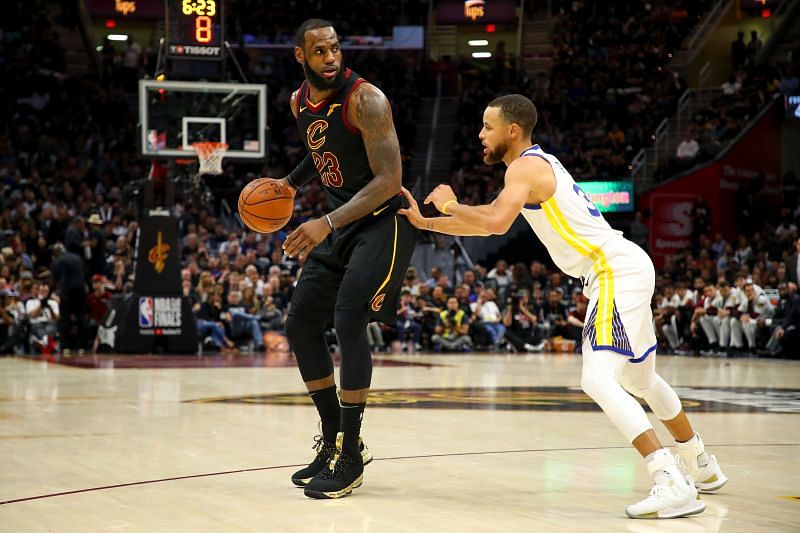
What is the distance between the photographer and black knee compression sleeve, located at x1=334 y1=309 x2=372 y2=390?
4660 millimetres

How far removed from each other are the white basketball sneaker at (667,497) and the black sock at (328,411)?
1424 millimetres

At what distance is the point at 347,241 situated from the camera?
484 cm

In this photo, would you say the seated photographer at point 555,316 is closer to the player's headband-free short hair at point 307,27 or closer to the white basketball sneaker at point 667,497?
the player's headband-free short hair at point 307,27

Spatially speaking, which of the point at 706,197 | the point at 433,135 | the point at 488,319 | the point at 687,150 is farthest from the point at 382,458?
the point at 433,135

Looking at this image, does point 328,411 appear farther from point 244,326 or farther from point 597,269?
point 244,326

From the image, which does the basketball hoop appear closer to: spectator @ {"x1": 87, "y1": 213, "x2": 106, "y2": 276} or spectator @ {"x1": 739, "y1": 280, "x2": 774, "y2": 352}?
spectator @ {"x1": 87, "y1": 213, "x2": 106, "y2": 276}

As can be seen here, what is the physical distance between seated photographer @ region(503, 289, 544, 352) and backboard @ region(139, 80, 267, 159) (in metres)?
5.78

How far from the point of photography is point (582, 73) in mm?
29469

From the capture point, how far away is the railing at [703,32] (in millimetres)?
28422

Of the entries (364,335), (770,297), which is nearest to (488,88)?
(770,297)

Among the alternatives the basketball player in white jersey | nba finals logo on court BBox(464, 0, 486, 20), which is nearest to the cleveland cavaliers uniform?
the basketball player in white jersey

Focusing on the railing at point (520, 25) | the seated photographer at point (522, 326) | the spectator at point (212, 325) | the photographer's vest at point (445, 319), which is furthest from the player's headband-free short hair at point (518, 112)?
the railing at point (520, 25)

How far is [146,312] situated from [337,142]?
453 inches

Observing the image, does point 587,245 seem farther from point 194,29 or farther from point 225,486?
point 194,29
